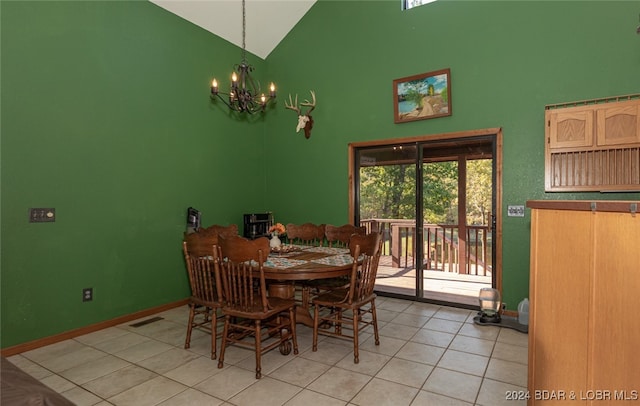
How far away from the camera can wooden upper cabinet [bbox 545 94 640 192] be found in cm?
309

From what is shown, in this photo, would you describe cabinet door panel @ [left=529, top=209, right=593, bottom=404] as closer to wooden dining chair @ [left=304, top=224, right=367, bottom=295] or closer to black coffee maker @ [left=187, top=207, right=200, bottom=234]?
wooden dining chair @ [left=304, top=224, right=367, bottom=295]

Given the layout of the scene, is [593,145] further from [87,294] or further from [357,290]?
[87,294]

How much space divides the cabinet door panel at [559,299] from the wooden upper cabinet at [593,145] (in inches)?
95.0

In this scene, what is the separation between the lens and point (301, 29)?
522 centimetres

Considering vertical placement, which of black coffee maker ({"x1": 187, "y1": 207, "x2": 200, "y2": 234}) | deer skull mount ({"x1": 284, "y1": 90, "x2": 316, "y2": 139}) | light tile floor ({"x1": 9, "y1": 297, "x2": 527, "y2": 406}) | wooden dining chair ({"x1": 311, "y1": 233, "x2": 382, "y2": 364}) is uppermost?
deer skull mount ({"x1": 284, "y1": 90, "x2": 316, "y2": 139})

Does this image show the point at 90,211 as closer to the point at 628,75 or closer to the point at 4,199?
the point at 4,199

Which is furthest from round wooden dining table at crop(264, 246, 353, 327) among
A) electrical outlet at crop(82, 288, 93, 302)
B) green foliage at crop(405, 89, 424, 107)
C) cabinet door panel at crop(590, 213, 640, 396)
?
green foliage at crop(405, 89, 424, 107)

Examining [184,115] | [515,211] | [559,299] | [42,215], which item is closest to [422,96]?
[515,211]

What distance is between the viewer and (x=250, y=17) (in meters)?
4.76

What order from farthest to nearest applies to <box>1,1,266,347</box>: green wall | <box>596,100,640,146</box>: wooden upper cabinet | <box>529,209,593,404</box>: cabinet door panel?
<box>596,100,640,146</box>: wooden upper cabinet → <box>1,1,266,347</box>: green wall → <box>529,209,593,404</box>: cabinet door panel

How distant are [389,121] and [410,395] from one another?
3.32 m

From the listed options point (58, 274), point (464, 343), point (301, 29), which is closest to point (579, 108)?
point (464, 343)

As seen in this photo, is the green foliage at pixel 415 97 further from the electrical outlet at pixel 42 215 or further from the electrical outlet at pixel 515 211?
the electrical outlet at pixel 42 215

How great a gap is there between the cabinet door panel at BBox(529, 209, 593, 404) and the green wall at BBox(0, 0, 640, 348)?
101 inches
